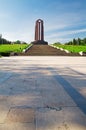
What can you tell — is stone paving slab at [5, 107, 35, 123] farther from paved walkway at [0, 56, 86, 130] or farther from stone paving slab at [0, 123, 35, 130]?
stone paving slab at [0, 123, 35, 130]

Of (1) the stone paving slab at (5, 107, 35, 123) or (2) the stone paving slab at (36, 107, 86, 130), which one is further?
(1) the stone paving slab at (5, 107, 35, 123)

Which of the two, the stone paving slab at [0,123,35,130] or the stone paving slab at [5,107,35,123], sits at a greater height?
the stone paving slab at [5,107,35,123]

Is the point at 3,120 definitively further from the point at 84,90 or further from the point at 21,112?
the point at 84,90

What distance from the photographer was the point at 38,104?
4426mm

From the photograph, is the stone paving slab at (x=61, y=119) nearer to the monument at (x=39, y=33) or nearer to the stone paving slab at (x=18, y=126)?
the stone paving slab at (x=18, y=126)

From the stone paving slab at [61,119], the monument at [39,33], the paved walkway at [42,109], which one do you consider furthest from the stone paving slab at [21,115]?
the monument at [39,33]

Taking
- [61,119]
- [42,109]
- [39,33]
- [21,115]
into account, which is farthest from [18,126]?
[39,33]

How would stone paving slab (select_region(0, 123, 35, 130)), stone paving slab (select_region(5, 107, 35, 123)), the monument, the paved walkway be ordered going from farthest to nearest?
the monument, stone paving slab (select_region(5, 107, 35, 123)), the paved walkway, stone paving slab (select_region(0, 123, 35, 130))

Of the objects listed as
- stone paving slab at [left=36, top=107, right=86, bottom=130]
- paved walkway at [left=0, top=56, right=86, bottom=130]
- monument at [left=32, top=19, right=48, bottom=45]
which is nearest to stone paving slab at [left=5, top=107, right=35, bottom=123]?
paved walkway at [left=0, top=56, right=86, bottom=130]

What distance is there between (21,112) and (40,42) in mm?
70731

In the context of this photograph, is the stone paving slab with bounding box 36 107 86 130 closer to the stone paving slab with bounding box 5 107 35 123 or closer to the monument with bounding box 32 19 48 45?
the stone paving slab with bounding box 5 107 35 123

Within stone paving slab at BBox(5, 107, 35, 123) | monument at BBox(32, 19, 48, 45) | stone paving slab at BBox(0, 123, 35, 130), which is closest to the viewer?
stone paving slab at BBox(0, 123, 35, 130)

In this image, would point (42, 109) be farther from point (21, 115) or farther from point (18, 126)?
point (18, 126)

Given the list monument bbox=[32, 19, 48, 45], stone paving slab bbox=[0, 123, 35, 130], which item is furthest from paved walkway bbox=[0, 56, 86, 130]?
monument bbox=[32, 19, 48, 45]
